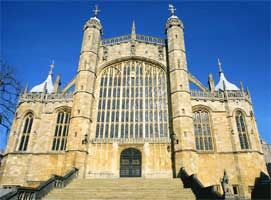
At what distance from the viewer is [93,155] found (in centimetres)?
1870

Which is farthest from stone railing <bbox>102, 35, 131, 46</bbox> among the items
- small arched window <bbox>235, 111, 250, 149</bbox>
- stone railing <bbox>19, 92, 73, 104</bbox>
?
small arched window <bbox>235, 111, 250, 149</bbox>

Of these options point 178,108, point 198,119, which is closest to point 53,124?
point 178,108

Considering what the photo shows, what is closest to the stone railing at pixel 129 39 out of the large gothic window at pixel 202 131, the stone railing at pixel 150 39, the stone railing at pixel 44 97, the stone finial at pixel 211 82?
the stone railing at pixel 150 39

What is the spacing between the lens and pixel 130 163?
1853 centimetres

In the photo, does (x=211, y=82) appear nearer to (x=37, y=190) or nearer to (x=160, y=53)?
(x=160, y=53)

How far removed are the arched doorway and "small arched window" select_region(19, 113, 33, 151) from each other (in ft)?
28.8

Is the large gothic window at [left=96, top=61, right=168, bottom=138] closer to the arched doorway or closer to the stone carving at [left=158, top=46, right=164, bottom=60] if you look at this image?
the stone carving at [left=158, top=46, right=164, bottom=60]

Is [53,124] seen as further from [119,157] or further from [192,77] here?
[192,77]

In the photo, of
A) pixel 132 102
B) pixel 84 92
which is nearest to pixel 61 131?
pixel 84 92

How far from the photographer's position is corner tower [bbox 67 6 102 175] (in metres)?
18.1

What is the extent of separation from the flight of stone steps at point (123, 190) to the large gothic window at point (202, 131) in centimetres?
539

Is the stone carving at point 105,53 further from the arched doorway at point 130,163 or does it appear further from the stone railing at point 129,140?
the arched doorway at point 130,163

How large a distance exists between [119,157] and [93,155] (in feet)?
7.15

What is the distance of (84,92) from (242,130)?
14514 mm
